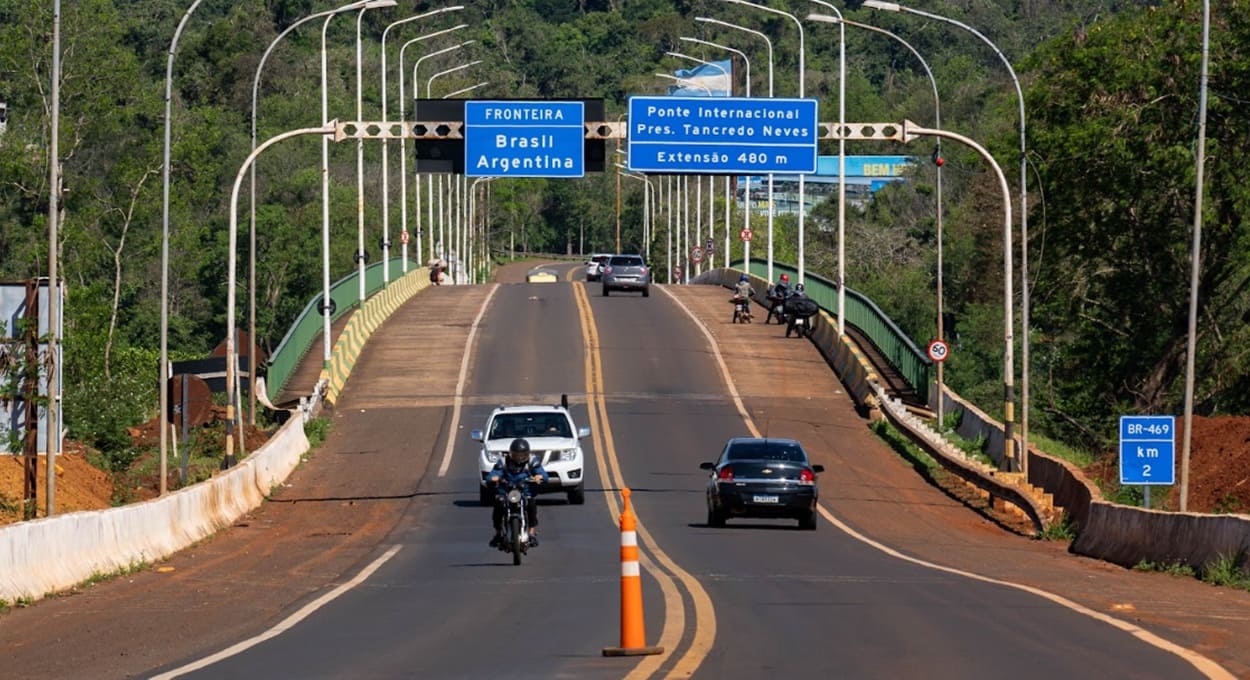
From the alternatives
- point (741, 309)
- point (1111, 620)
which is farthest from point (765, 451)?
point (741, 309)

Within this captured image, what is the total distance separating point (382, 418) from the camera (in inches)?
1924

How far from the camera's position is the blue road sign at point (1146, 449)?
29.6 m

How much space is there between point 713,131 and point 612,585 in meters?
24.6

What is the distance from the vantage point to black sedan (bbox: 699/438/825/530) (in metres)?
29.7

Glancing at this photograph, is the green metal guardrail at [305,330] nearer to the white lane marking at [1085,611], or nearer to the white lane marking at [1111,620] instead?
the white lane marking at [1085,611]

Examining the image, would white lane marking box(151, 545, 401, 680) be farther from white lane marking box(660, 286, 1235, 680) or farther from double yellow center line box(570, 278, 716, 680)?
white lane marking box(660, 286, 1235, 680)

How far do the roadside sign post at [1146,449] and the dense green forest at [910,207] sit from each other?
19.1m

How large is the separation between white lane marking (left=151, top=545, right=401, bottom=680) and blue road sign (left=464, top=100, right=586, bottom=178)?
20.7 meters

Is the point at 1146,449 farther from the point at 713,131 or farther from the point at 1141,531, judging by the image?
the point at 713,131

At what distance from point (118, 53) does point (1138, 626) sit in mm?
74903

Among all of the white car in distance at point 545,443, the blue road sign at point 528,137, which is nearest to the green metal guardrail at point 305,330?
the blue road sign at point 528,137

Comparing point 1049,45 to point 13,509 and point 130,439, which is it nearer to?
point 130,439

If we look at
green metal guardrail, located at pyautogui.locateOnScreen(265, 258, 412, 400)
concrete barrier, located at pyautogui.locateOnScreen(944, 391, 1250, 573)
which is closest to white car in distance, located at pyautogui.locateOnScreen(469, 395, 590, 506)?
concrete barrier, located at pyautogui.locateOnScreen(944, 391, 1250, 573)

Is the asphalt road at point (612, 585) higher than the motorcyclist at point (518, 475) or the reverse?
the reverse
